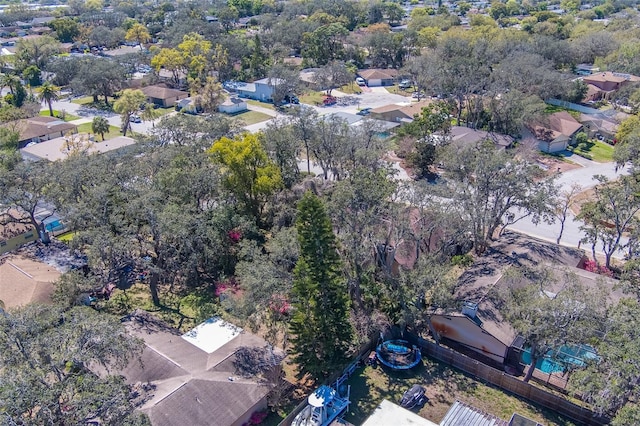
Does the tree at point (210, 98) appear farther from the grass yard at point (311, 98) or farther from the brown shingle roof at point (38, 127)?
the brown shingle roof at point (38, 127)

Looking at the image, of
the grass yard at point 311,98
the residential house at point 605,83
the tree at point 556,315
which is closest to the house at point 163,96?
the grass yard at point 311,98

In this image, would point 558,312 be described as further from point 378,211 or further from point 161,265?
point 161,265

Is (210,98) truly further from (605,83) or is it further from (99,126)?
(605,83)

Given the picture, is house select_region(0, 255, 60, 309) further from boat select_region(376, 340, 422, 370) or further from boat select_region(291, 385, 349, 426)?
boat select_region(376, 340, 422, 370)

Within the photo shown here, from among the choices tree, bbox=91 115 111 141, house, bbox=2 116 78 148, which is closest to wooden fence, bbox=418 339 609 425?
tree, bbox=91 115 111 141

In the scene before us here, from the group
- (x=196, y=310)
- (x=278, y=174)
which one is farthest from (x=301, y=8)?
(x=196, y=310)

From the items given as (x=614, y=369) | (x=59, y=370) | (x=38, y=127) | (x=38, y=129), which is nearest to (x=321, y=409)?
(x=59, y=370)
